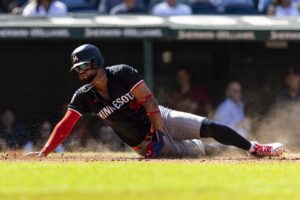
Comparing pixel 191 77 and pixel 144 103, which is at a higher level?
pixel 144 103

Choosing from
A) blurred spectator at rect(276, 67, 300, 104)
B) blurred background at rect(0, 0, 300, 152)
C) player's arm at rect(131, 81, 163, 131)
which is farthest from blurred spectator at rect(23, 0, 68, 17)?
player's arm at rect(131, 81, 163, 131)

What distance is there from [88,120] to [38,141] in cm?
128

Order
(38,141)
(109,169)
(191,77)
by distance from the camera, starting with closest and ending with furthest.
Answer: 1. (109,169)
2. (38,141)
3. (191,77)

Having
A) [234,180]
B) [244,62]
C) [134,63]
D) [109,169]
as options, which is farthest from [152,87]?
[234,180]

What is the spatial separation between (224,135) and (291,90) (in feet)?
13.7

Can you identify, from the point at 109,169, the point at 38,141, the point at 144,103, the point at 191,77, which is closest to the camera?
the point at 109,169

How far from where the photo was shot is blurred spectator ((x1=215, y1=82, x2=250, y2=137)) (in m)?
12.5

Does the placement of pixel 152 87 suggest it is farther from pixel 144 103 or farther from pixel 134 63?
pixel 144 103

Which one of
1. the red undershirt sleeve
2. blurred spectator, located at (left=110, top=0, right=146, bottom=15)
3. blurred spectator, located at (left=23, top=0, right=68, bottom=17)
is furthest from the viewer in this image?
blurred spectator, located at (left=110, top=0, right=146, bottom=15)

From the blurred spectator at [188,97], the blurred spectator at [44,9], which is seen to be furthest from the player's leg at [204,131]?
the blurred spectator at [44,9]

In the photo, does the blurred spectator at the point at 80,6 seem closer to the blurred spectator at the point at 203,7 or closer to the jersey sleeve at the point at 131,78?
the blurred spectator at the point at 203,7

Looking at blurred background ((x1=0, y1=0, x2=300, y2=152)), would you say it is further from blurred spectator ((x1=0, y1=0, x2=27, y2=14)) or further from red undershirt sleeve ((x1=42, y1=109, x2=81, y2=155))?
red undershirt sleeve ((x1=42, y1=109, x2=81, y2=155))

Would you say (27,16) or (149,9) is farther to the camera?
(149,9)

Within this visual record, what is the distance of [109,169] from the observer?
808 centimetres
